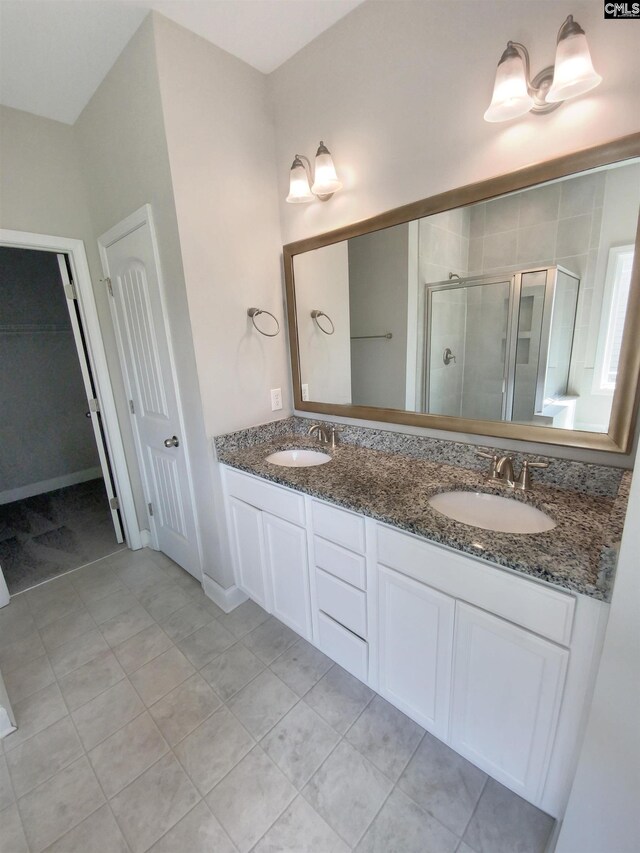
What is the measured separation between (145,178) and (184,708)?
7.60 feet

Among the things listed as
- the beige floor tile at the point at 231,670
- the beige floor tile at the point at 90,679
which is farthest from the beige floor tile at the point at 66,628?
the beige floor tile at the point at 231,670

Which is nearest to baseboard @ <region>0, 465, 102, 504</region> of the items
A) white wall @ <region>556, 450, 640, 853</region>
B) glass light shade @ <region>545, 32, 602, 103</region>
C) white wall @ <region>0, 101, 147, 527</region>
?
white wall @ <region>0, 101, 147, 527</region>

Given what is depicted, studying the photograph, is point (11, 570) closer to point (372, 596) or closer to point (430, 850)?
point (372, 596)

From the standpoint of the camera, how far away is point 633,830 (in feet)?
2.50

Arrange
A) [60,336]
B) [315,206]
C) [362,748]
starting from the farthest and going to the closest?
1. [60,336]
2. [315,206]
3. [362,748]

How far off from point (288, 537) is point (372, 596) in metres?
0.44

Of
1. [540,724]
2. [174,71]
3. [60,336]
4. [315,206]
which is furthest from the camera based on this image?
[60,336]

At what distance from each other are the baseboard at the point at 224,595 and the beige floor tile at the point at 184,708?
419 millimetres

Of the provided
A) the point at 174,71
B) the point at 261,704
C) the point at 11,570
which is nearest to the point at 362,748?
the point at 261,704

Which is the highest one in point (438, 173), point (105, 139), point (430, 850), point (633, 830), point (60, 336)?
point (105, 139)

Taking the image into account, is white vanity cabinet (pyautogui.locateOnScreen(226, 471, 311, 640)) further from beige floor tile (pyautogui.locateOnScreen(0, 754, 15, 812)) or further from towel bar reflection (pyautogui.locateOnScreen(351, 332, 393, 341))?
beige floor tile (pyautogui.locateOnScreen(0, 754, 15, 812))

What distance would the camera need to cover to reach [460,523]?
1067 millimetres

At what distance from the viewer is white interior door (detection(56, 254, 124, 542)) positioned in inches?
Answer: 88.0

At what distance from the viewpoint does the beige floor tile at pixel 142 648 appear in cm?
172
